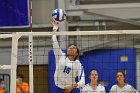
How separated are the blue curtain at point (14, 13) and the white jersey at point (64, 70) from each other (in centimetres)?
215

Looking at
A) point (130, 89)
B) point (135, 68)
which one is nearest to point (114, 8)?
point (135, 68)

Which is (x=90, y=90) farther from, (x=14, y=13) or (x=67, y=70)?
(x=14, y=13)

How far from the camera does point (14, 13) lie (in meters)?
7.39

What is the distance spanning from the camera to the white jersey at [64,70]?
5262mm

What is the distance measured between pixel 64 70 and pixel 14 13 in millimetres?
2450

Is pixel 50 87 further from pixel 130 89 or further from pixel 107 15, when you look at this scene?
pixel 130 89

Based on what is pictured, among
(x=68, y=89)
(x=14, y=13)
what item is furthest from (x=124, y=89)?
(x=14, y=13)

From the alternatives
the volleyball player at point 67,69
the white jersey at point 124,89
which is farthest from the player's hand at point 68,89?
the white jersey at point 124,89

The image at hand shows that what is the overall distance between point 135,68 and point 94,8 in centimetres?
128

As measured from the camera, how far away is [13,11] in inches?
292

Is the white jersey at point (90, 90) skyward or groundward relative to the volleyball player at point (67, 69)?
groundward

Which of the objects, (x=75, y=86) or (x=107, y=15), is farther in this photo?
(x=107, y=15)

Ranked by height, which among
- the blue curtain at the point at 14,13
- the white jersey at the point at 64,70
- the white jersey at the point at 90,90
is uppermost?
the blue curtain at the point at 14,13

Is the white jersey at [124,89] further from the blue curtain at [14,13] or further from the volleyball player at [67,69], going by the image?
the blue curtain at [14,13]
